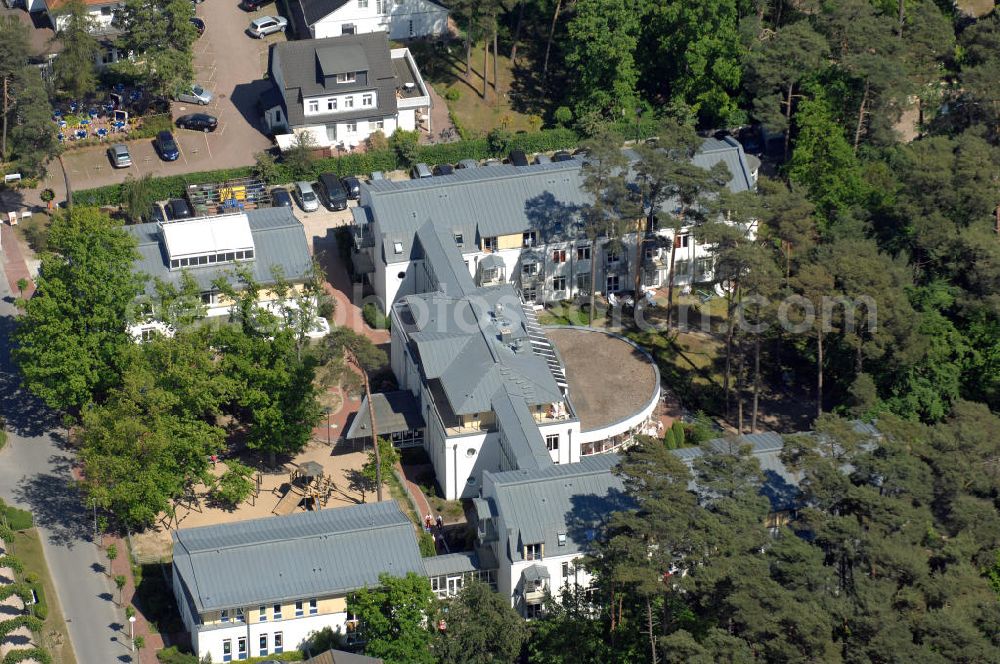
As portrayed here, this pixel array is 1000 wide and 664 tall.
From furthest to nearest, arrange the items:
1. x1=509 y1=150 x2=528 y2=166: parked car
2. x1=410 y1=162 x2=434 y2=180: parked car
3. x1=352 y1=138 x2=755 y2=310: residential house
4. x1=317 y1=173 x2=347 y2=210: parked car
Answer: x1=509 y1=150 x2=528 y2=166: parked car, x1=410 y1=162 x2=434 y2=180: parked car, x1=317 y1=173 x2=347 y2=210: parked car, x1=352 y1=138 x2=755 y2=310: residential house

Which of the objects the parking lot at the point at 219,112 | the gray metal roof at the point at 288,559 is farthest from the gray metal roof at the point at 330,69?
the gray metal roof at the point at 288,559

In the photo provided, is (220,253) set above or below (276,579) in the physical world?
above

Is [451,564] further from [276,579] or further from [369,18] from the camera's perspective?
[369,18]

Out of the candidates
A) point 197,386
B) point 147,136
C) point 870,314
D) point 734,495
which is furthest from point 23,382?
point 870,314

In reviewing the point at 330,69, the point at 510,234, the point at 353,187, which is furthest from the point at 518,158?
the point at 510,234

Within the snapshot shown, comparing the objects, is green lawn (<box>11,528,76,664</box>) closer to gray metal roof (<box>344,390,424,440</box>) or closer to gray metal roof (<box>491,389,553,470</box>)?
gray metal roof (<box>344,390,424,440</box>)

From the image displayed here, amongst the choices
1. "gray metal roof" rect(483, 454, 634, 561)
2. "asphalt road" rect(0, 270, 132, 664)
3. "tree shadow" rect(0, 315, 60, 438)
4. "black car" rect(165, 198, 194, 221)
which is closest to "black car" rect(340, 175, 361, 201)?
"black car" rect(165, 198, 194, 221)
